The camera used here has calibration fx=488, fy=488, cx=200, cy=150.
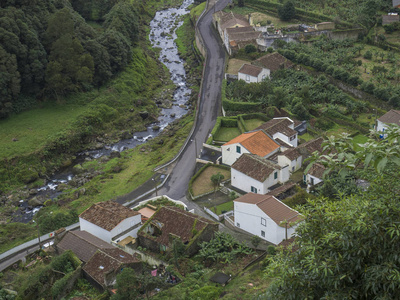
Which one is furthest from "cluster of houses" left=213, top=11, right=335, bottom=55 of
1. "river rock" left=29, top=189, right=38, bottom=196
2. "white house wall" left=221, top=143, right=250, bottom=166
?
"river rock" left=29, top=189, right=38, bottom=196

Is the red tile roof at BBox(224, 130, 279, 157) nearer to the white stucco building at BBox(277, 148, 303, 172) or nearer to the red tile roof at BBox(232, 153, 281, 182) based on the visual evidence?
the white stucco building at BBox(277, 148, 303, 172)

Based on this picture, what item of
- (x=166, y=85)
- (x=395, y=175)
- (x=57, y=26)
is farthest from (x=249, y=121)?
(x=395, y=175)

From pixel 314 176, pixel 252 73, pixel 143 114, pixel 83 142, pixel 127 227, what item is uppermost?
pixel 252 73

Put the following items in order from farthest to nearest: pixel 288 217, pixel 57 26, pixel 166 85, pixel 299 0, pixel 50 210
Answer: pixel 299 0 → pixel 166 85 → pixel 57 26 → pixel 50 210 → pixel 288 217

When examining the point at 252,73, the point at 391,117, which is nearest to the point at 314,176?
the point at 391,117

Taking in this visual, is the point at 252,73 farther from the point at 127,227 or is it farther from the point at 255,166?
the point at 127,227

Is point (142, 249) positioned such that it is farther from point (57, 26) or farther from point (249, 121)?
point (57, 26)
